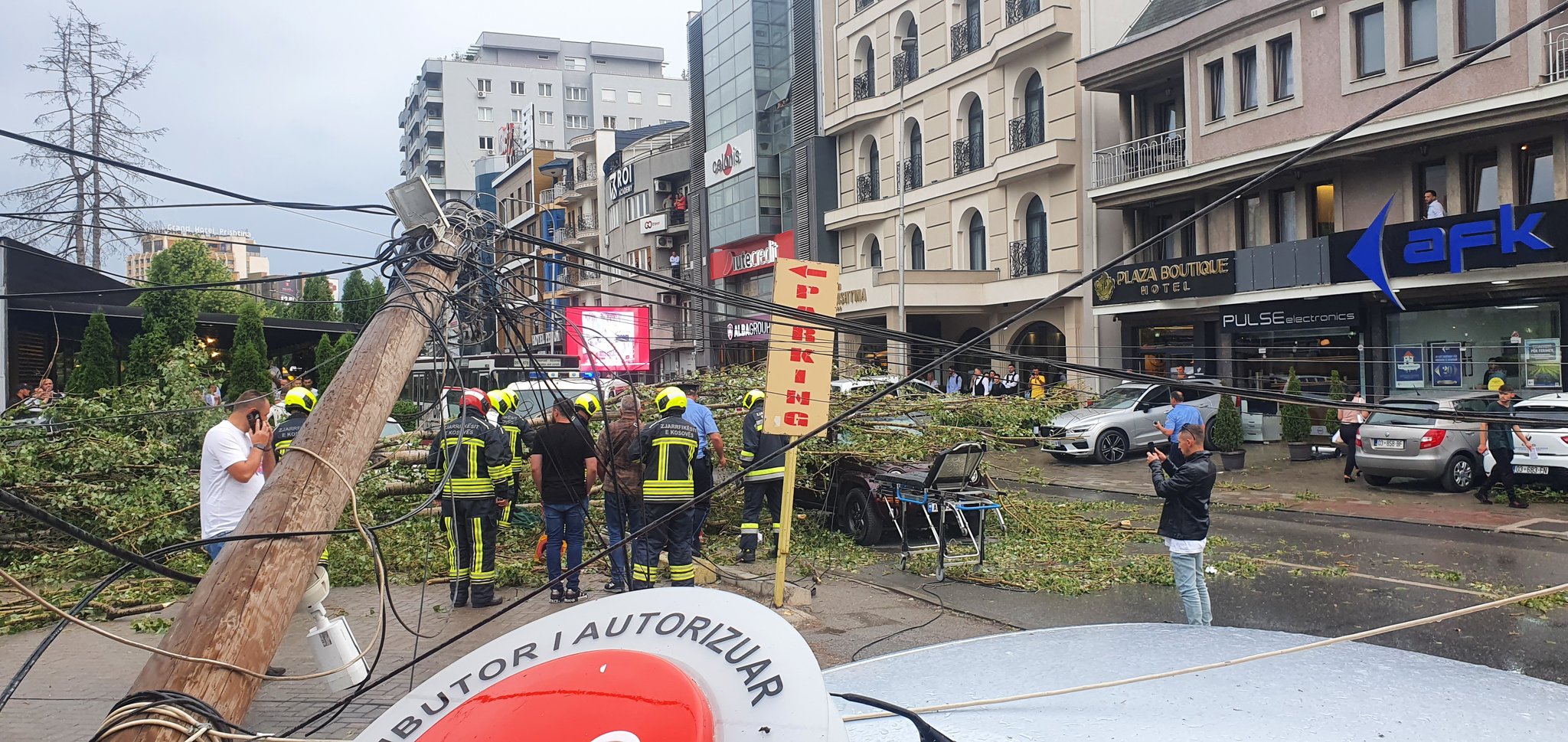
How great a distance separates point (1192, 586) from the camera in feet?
23.4

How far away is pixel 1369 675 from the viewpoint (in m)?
2.75

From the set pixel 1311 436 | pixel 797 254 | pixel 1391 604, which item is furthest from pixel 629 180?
pixel 1391 604

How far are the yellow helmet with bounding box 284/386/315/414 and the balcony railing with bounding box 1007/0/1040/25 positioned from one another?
22.6 meters

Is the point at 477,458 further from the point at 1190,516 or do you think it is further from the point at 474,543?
the point at 1190,516

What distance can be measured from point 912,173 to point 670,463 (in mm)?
25604

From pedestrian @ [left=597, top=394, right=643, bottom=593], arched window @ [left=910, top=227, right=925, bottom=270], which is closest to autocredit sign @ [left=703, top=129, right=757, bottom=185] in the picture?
arched window @ [left=910, top=227, right=925, bottom=270]

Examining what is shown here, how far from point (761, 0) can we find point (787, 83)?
4017 mm

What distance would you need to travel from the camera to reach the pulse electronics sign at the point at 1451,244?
53.3 feet

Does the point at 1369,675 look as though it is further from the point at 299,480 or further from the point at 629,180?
the point at 629,180

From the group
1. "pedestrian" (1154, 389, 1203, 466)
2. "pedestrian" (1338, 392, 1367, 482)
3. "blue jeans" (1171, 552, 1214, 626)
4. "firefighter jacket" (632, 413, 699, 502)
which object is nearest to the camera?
"blue jeans" (1171, 552, 1214, 626)

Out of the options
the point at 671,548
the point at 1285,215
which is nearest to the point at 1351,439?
the point at 1285,215

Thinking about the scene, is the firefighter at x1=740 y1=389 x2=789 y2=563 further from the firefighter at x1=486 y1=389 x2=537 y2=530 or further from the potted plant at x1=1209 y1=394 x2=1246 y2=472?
the potted plant at x1=1209 y1=394 x2=1246 y2=472

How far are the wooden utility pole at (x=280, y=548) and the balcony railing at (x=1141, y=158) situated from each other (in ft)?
72.6

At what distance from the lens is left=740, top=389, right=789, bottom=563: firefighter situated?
1083cm
